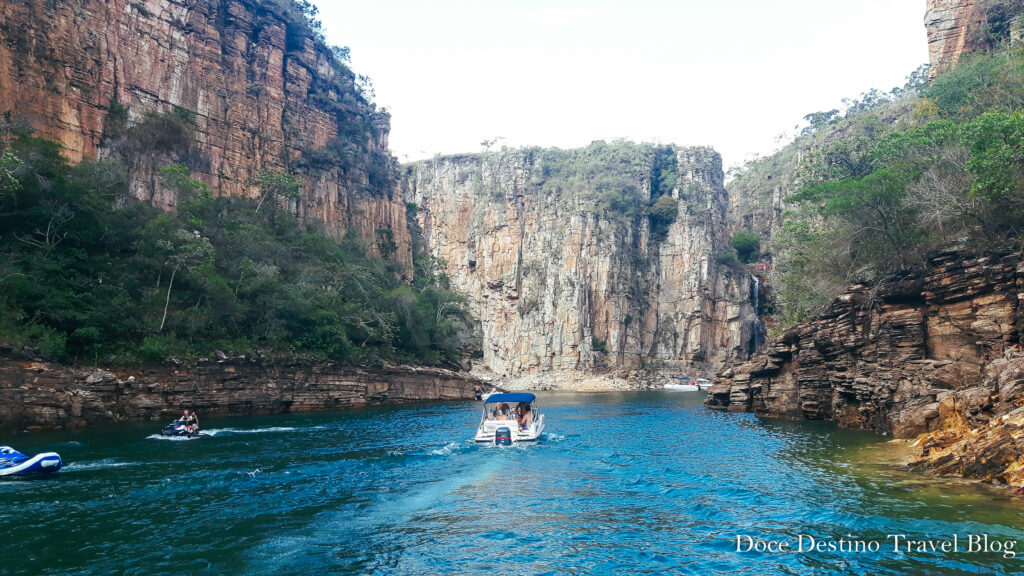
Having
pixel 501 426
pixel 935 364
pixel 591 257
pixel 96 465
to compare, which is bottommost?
pixel 96 465

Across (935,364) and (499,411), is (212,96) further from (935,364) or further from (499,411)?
(935,364)

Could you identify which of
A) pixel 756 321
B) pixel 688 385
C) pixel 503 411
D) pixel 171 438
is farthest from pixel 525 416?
pixel 756 321

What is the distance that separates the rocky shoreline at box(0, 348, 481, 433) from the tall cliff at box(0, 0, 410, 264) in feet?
66.4

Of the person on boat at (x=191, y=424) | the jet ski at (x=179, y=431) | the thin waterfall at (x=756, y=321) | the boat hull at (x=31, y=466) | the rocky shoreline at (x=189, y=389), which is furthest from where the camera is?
the thin waterfall at (x=756, y=321)

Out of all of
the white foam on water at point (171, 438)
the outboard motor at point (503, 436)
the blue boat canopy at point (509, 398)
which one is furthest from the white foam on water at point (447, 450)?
the white foam on water at point (171, 438)

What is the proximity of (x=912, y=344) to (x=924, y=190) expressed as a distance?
22.7 feet

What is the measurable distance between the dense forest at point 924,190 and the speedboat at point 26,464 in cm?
3198

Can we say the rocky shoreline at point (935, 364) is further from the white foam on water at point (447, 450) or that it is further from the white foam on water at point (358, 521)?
the white foam on water at point (447, 450)

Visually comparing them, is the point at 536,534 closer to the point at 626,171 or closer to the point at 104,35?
the point at 104,35

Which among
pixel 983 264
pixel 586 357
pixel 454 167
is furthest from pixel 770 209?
pixel 983 264

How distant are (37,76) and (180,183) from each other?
1103 cm

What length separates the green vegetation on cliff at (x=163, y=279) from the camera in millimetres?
28219

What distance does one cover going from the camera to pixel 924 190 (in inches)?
993

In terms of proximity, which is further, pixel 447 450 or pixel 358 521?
pixel 447 450
